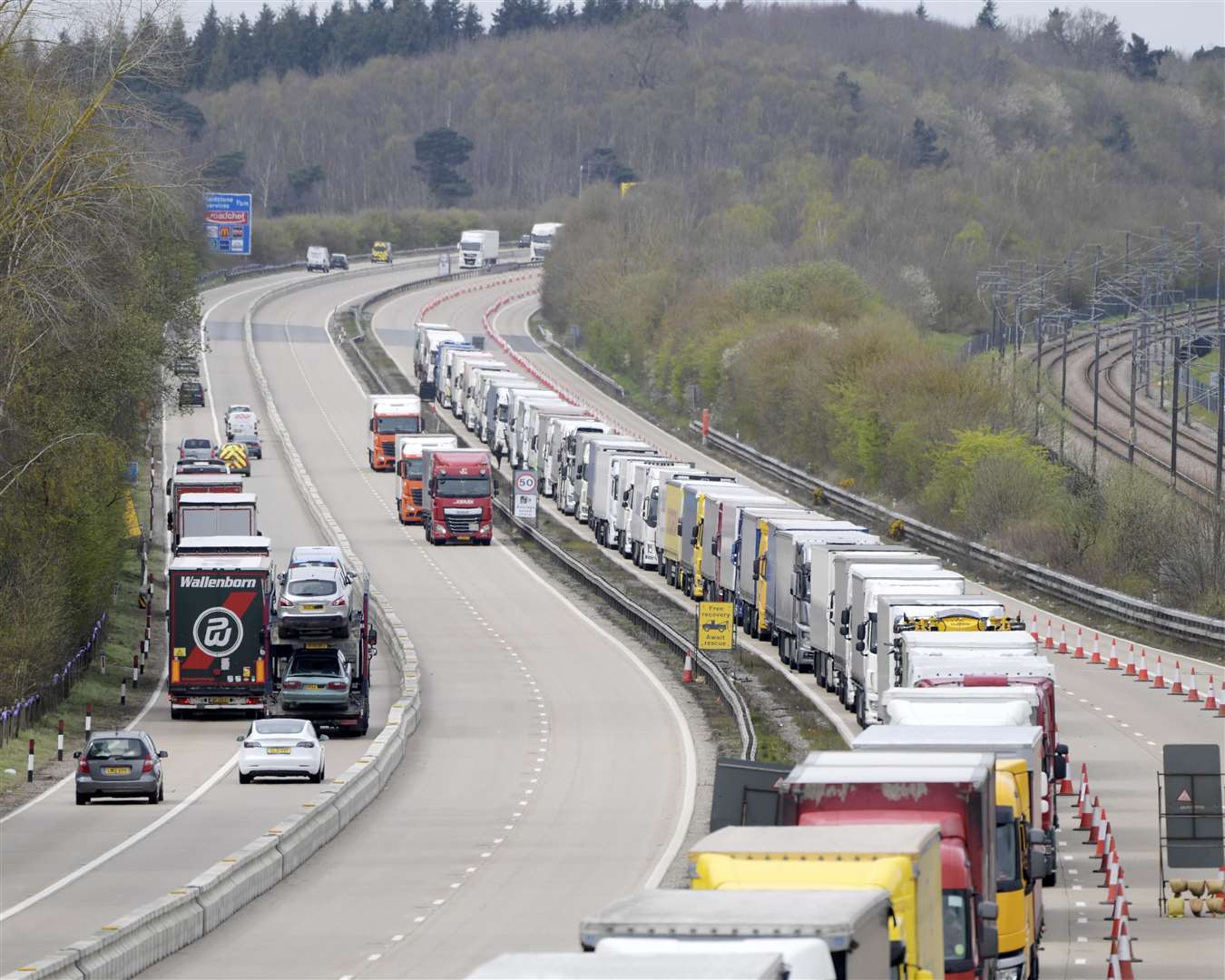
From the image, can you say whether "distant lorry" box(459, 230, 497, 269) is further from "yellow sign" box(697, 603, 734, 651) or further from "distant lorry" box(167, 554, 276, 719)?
"yellow sign" box(697, 603, 734, 651)

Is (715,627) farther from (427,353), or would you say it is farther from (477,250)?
(477,250)

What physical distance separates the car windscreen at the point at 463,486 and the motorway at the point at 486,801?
5.71ft

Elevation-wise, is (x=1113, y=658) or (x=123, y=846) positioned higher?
(x=123, y=846)

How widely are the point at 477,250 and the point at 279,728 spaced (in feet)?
476

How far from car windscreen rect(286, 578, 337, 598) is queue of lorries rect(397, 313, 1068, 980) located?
965 centimetres

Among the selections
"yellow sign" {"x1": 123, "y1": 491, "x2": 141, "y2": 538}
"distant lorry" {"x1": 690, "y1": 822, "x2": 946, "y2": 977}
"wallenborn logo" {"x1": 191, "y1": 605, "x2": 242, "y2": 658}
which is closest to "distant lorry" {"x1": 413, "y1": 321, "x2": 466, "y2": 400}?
"yellow sign" {"x1": 123, "y1": 491, "x2": 141, "y2": 538}

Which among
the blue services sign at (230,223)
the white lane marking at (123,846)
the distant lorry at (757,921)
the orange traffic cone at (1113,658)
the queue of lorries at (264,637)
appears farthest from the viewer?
the blue services sign at (230,223)

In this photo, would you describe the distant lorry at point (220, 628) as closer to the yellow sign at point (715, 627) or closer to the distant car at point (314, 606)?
the distant car at point (314, 606)

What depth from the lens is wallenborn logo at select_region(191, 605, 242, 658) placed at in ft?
151

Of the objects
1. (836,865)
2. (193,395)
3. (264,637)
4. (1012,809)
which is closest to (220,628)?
(264,637)

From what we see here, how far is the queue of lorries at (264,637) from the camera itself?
146ft

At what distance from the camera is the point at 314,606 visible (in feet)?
157

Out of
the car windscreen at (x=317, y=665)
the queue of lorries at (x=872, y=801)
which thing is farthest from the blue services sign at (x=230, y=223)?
the car windscreen at (x=317, y=665)

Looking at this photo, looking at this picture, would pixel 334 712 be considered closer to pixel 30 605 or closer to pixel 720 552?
pixel 30 605
